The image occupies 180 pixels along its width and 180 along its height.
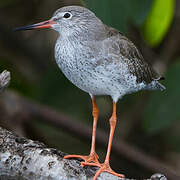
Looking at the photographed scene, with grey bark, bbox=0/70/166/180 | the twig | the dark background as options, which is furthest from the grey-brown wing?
the twig

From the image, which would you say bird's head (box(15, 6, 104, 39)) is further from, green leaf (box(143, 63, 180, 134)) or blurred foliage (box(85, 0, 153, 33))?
green leaf (box(143, 63, 180, 134))

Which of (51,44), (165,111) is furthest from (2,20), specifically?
(165,111)

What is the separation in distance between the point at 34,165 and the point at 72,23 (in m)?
1.36

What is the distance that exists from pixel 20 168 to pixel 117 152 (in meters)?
2.69

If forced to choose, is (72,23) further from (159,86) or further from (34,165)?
(34,165)

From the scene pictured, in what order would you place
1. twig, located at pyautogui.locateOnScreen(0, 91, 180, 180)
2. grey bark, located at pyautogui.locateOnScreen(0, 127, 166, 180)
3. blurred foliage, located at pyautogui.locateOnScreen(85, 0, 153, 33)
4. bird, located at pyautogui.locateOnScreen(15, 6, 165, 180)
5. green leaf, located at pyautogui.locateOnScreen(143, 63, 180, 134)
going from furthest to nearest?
twig, located at pyautogui.locateOnScreen(0, 91, 180, 180), green leaf, located at pyautogui.locateOnScreen(143, 63, 180, 134), blurred foliage, located at pyautogui.locateOnScreen(85, 0, 153, 33), bird, located at pyautogui.locateOnScreen(15, 6, 165, 180), grey bark, located at pyautogui.locateOnScreen(0, 127, 166, 180)

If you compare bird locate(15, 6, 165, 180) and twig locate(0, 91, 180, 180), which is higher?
bird locate(15, 6, 165, 180)

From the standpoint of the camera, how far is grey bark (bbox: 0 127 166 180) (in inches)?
117

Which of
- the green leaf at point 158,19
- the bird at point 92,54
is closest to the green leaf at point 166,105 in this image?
the green leaf at point 158,19

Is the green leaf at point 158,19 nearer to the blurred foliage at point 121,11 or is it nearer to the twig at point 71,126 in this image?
the blurred foliage at point 121,11

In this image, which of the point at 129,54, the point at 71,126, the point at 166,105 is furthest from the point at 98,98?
the point at 129,54

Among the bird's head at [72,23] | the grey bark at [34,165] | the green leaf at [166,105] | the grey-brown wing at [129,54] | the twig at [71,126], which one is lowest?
the twig at [71,126]

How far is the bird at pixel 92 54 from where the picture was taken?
3.58m

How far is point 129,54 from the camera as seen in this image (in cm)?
389
